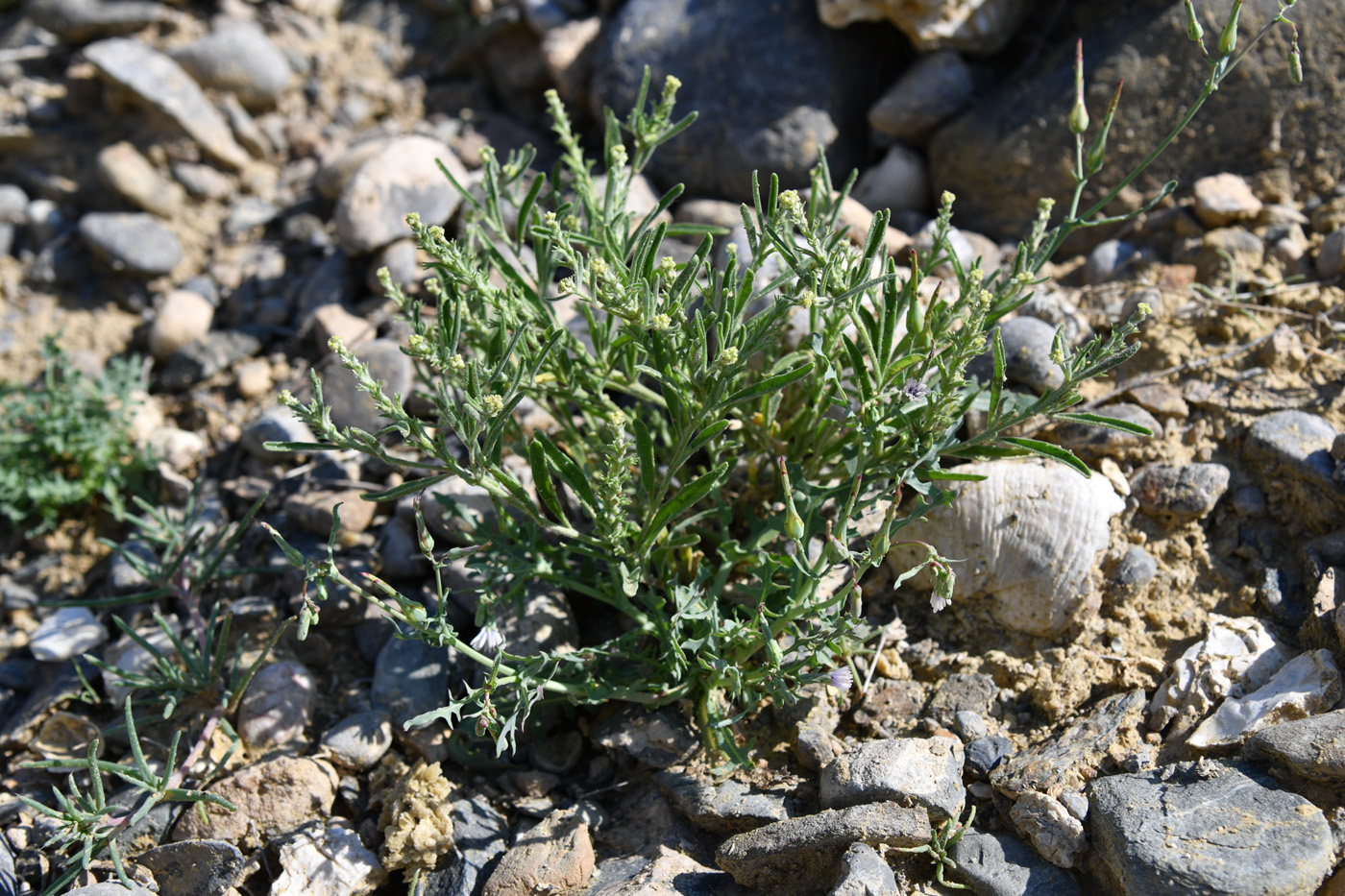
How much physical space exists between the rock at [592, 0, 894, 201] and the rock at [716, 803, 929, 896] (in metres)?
2.61

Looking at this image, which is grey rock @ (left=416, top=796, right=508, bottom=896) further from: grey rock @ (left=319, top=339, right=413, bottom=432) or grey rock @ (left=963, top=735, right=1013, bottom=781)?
grey rock @ (left=319, top=339, right=413, bottom=432)

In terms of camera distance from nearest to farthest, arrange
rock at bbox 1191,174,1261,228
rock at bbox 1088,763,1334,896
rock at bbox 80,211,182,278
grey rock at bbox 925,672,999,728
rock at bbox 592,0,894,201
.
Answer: rock at bbox 1088,763,1334,896 → grey rock at bbox 925,672,999,728 → rock at bbox 1191,174,1261,228 → rock at bbox 592,0,894,201 → rock at bbox 80,211,182,278

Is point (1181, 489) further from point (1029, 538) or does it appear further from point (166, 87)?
point (166, 87)

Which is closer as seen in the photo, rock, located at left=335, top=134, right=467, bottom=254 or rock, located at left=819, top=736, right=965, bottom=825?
rock, located at left=819, top=736, right=965, bottom=825

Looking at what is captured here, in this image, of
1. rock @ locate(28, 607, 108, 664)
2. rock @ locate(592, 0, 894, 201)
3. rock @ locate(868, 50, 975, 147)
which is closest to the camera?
rock @ locate(28, 607, 108, 664)

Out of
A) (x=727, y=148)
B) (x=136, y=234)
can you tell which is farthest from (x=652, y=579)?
(x=136, y=234)

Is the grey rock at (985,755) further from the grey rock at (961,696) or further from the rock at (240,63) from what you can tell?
the rock at (240,63)

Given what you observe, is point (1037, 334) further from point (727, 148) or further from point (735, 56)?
point (735, 56)

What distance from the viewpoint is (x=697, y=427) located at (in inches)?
82.4

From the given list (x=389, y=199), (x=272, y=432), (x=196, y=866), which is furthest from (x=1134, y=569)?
(x=389, y=199)

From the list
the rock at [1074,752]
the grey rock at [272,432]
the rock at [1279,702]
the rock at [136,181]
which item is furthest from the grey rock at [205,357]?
the rock at [1279,702]

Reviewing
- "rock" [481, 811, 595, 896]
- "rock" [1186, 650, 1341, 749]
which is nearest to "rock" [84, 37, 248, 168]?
"rock" [481, 811, 595, 896]

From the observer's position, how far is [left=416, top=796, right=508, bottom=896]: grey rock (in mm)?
2334

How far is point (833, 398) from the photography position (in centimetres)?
244
